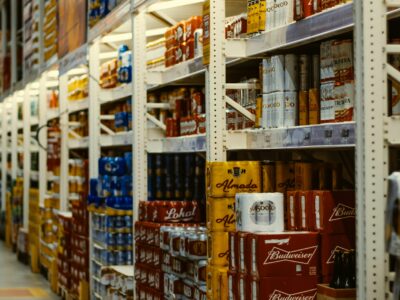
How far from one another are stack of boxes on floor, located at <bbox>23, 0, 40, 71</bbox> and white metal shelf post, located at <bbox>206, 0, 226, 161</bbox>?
818 cm

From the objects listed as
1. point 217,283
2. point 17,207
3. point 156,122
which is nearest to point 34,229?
point 17,207

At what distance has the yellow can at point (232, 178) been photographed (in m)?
4.51

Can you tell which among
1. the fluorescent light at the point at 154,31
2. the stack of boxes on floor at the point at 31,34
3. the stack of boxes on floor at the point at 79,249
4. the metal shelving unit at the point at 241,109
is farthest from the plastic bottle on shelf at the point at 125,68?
the stack of boxes on floor at the point at 31,34

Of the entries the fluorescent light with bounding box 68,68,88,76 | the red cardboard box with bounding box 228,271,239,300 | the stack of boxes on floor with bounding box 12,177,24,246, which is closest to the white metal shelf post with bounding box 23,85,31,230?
the stack of boxes on floor with bounding box 12,177,24,246

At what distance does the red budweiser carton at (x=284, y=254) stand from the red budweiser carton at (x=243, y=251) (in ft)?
0.06

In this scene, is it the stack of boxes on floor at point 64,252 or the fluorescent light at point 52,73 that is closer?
the stack of boxes on floor at point 64,252

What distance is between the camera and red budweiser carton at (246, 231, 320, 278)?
12.5 feet

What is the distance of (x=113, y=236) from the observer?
24.5 ft

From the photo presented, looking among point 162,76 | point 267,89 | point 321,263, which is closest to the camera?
point 321,263

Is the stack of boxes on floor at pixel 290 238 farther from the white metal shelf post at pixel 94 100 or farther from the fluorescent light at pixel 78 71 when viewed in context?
the fluorescent light at pixel 78 71

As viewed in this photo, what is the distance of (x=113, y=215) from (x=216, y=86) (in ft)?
9.13

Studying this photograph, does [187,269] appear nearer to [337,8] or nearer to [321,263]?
[321,263]

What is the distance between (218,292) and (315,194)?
707mm

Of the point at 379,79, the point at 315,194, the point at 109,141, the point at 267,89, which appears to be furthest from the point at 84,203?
the point at 379,79
